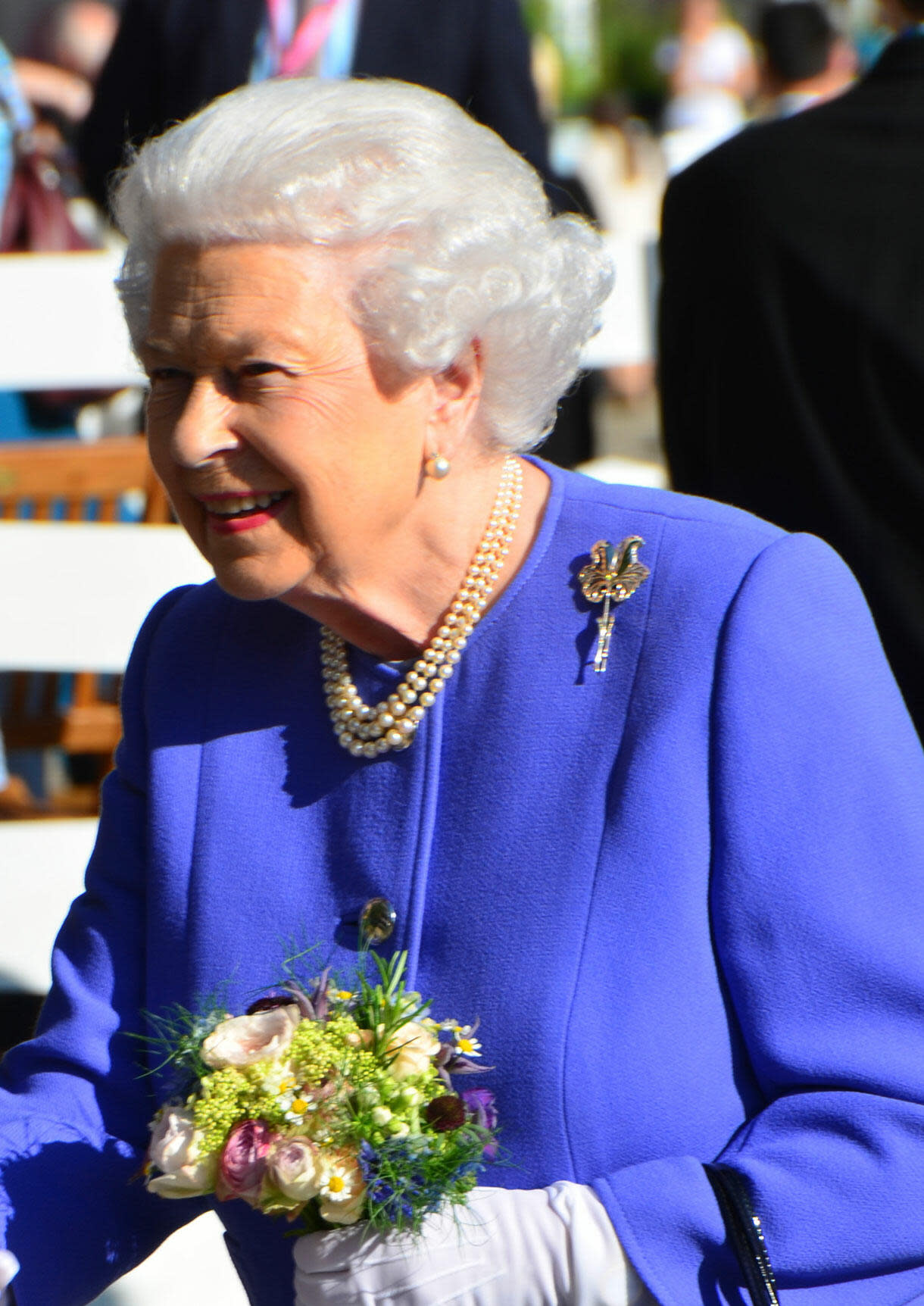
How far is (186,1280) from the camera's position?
2742mm

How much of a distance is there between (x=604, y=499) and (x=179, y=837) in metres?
0.68

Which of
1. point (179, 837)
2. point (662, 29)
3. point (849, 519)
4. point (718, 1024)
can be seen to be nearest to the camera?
point (718, 1024)

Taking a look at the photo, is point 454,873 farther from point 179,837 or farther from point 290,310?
point 290,310

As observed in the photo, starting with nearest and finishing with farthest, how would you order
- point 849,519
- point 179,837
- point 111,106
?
point 179,837 → point 849,519 → point 111,106

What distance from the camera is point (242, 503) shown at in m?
1.92

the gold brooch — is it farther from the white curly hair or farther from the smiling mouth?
the smiling mouth

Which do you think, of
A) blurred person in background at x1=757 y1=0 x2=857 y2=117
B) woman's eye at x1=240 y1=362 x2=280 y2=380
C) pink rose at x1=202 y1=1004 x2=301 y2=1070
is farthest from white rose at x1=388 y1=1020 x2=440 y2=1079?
blurred person in background at x1=757 y1=0 x2=857 y2=117

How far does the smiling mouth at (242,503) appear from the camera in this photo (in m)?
1.92

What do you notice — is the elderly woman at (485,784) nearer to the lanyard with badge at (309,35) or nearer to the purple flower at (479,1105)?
the purple flower at (479,1105)

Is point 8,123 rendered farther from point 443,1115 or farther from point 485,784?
point 443,1115

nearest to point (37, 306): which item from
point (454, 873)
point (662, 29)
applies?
point (454, 873)

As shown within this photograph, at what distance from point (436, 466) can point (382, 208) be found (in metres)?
0.31

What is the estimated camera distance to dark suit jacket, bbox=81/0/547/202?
4.05 metres

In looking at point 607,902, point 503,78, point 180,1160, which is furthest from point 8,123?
point 180,1160
